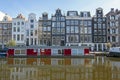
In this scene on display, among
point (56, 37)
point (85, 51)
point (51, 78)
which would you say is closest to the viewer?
Answer: point (51, 78)

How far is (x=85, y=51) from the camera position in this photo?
→ 4544 centimetres

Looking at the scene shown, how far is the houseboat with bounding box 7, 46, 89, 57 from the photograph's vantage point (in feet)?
149

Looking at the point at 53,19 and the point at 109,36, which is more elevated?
the point at 53,19

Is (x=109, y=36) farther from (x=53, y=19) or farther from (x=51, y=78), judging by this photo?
(x=51, y=78)

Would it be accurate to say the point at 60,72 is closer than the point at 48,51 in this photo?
Yes

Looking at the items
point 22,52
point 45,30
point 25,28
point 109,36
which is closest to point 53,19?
point 45,30

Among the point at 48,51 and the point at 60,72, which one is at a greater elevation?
the point at 48,51

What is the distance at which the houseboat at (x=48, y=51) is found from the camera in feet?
149

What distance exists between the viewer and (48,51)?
4619cm

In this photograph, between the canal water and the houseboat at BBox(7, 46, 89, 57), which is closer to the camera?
the canal water

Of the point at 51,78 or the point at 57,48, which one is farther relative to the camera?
the point at 57,48

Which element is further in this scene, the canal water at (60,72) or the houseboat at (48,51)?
the houseboat at (48,51)

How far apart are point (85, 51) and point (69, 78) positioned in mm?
31413

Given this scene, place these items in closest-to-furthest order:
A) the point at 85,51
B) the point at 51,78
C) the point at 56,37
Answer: the point at 51,78 → the point at 85,51 → the point at 56,37
